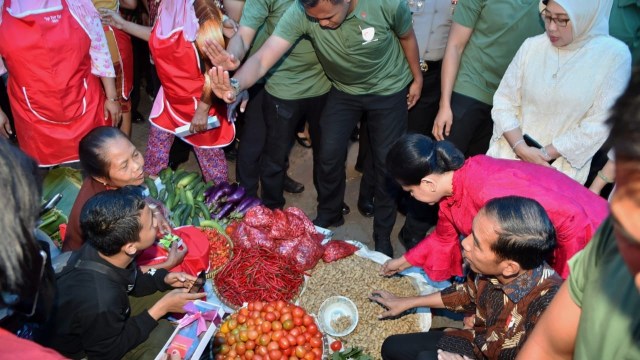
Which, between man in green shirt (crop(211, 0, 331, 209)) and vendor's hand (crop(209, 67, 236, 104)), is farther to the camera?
man in green shirt (crop(211, 0, 331, 209))

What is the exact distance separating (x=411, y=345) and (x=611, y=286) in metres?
1.74

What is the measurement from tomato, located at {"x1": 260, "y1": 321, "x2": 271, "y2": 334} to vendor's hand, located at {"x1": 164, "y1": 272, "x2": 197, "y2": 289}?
486 millimetres

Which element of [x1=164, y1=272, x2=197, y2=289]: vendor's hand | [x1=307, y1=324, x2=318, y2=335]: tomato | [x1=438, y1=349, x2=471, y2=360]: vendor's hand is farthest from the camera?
[x1=164, y1=272, x2=197, y2=289]: vendor's hand

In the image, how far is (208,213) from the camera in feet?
12.0

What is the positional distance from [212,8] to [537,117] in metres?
2.19

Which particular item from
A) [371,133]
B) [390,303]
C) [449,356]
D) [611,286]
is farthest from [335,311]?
[611,286]

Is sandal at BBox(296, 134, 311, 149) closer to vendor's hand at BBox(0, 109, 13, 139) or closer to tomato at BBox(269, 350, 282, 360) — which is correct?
vendor's hand at BBox(0, 109, 13, 139)

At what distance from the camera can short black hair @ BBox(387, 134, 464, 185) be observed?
2.66m

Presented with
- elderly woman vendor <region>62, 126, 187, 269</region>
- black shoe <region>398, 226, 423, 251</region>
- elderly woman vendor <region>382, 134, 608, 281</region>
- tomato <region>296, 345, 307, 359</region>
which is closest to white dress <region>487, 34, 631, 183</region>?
elderly woman vendor <region>382, 134, 608, 281</region>

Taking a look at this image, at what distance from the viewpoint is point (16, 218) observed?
1131 millimetres

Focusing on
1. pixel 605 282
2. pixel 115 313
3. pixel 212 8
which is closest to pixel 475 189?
pixel 605 282

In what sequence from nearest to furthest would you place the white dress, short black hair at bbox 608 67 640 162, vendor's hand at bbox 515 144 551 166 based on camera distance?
short black hair at bbox 608 67 640 162
the white dress
vendor's hand at bbox 515 144 551 166

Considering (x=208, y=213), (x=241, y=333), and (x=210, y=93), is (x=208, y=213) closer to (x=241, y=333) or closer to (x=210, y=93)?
(x=210, y=93)

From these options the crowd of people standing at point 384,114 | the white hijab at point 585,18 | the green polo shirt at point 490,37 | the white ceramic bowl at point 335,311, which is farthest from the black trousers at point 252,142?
the white hijab at point 585,18
